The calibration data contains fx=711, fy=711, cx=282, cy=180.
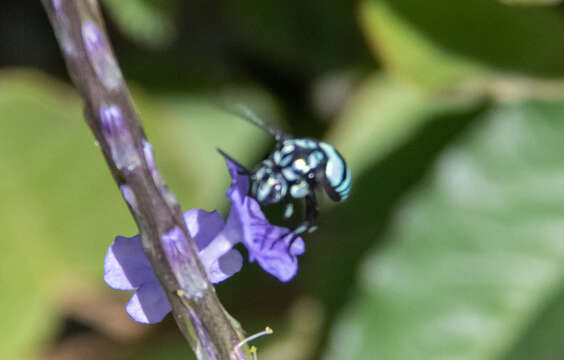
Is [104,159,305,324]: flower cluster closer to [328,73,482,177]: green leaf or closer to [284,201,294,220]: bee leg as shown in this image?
[284,201,294,220]: bee leg

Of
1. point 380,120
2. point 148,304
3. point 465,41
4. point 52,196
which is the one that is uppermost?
point 148,304

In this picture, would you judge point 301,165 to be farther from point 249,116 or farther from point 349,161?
point 349,161

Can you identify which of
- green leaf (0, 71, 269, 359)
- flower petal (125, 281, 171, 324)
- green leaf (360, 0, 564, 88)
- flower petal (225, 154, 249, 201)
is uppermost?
flower petal (225, 154, 249, 201)

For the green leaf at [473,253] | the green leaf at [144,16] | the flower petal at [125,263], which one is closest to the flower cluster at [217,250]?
the flower petal at [125,263]

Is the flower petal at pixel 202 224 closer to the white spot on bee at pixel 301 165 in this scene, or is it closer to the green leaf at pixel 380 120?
the white spot on bee at pixel 301 165

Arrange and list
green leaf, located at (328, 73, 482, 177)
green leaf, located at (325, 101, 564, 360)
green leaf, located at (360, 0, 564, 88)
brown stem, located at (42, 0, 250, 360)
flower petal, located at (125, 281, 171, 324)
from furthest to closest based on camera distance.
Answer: green leaf, located at (328, 73, 482, 177), green leaf, located at (360, 0, 564, 88), green leaf, located at (325, 101, 564, 360), flower petal, located at (125, 281, 171, 324), brown stem, located at (42, 0, 250, 360)

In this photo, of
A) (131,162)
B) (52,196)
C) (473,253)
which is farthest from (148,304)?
(52,196)

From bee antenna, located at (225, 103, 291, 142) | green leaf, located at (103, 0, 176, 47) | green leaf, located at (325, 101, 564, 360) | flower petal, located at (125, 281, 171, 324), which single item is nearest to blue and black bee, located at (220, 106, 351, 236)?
bee antenna, located at (225, 103, 291, 142)
